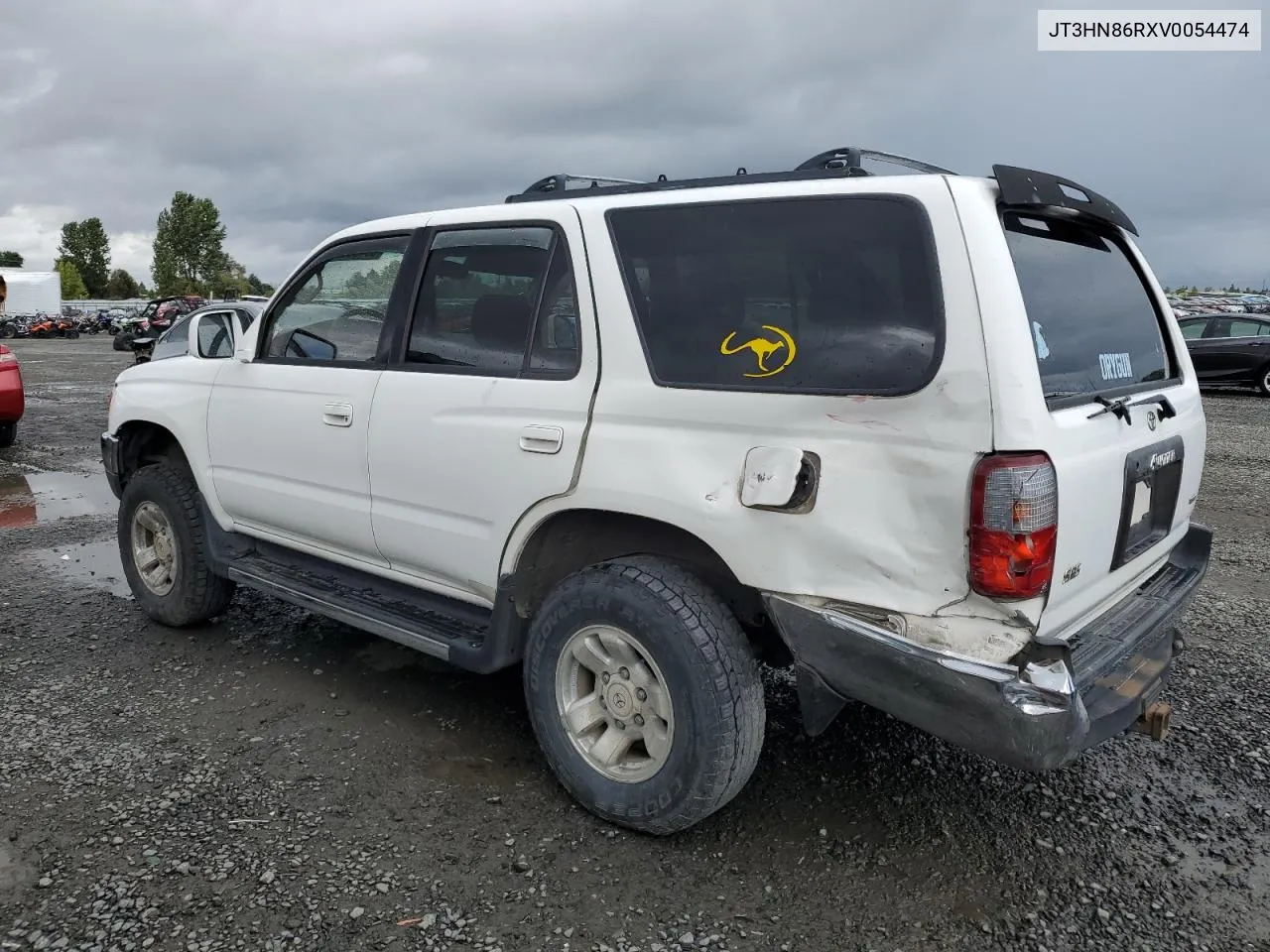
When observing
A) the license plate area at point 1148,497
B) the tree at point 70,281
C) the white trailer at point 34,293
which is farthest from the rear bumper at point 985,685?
the tree at point 70,281

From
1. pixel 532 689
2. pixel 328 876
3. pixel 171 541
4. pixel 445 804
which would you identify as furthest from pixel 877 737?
pixel 171 541

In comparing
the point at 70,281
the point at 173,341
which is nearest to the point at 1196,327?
the point at 173,341

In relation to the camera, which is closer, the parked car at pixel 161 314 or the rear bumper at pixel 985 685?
the rear bumper at pixel 985 685

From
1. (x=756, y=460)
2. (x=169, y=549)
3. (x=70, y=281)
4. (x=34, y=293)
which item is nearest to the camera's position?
(x=756, y=460)

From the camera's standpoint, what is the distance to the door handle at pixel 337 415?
3.61 m

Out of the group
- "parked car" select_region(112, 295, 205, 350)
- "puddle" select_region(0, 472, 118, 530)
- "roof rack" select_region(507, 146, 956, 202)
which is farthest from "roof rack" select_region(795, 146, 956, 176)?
"parked car" select_region(112, 295, 205, 350)

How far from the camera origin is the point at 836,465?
8.09 feet

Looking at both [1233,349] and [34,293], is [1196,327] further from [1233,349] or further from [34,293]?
[34,293]

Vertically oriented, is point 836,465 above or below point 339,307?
below

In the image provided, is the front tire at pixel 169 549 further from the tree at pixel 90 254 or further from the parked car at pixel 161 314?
the tree at pixel 90 254

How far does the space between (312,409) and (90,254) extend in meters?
127

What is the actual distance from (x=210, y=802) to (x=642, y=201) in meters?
2.38

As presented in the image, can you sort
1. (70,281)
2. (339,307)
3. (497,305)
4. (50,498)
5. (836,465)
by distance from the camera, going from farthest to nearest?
1. (70,281)
2. (50,498)
3. (339,307)
4. (497,305)
5. (836,465)

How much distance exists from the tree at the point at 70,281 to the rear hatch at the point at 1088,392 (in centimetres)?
11790
